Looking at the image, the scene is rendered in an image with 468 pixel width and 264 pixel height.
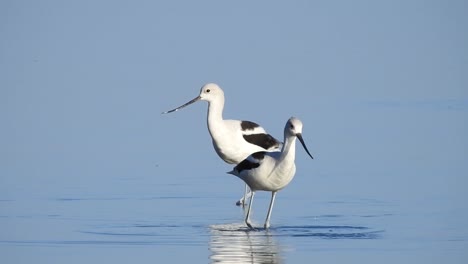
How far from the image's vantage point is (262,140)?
15.4 meters

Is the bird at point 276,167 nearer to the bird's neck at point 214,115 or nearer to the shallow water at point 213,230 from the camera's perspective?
the shallow water at point 213,230

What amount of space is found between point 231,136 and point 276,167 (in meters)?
2.92

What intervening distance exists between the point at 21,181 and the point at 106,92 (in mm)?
7499

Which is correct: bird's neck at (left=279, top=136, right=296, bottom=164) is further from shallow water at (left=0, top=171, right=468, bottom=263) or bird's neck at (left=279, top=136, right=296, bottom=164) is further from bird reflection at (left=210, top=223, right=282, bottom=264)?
bird reflection at (left=210, top=223, right=282, bottom=264)

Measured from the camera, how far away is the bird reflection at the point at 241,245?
10180 millimetres

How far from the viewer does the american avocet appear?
1511cm

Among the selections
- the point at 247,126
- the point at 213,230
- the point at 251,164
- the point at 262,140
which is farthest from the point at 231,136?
the point at 213,230

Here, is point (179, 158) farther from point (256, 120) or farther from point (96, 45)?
point (96, 45)

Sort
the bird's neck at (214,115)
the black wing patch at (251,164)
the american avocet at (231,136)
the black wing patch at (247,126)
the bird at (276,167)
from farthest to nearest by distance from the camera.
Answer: the black wing patch at (247,126) → the bird's neck at (214,115) → the american avocet at (231,136) → the black wing patch at (251,164) → the bird at (276,167)

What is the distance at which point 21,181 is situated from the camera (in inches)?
571

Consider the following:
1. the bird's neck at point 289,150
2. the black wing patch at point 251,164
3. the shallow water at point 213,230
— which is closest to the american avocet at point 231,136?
the shallow water at point 213,230

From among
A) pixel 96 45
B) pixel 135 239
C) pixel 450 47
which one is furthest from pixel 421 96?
pixel 135 239

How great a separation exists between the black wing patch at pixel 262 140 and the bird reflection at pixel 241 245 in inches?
118

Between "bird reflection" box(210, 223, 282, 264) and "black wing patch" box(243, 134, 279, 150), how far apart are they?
9.86 ft
